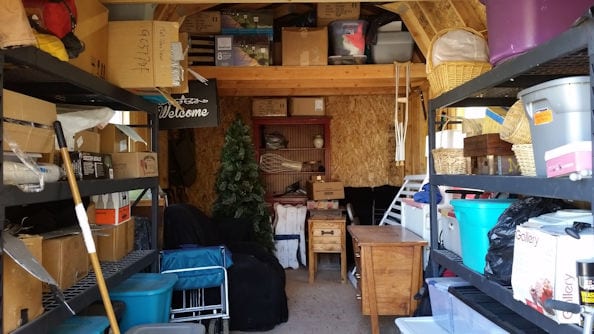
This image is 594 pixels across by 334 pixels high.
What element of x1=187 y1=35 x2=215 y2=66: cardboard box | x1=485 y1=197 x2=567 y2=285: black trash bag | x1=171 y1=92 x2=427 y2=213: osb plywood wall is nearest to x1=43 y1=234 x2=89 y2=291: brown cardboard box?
x1=485 y1=197 x2=567 y2=285: black trash bag

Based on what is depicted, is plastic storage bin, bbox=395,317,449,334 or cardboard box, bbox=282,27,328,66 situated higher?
cardboard box, bbox=282,27,328,66

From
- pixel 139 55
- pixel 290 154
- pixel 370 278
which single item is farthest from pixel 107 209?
pixel 290 154

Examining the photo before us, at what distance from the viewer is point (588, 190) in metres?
1.10

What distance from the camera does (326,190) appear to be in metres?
5.75

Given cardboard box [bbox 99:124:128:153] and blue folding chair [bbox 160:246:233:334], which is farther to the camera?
blue folding chair [bbox 160:246:233:334]

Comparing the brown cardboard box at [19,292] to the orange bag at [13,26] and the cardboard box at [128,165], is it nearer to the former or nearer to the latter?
the orange bag at [13,26]

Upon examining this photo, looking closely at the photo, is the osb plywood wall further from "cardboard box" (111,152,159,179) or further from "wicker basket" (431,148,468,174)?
"wicker basket" (431,148,468,174)

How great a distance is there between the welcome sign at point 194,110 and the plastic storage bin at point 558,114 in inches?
123

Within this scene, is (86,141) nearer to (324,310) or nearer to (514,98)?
(514,98)

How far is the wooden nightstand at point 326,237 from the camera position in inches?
194

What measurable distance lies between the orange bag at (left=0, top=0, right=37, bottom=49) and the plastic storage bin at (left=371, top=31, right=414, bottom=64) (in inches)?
159

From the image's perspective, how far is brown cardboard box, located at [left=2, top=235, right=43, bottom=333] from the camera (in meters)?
1.27

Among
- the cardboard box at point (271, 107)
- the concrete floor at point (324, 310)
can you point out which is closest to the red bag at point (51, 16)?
the concrete floor at point (324, 310)

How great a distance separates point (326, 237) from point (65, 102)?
10.8 feet
